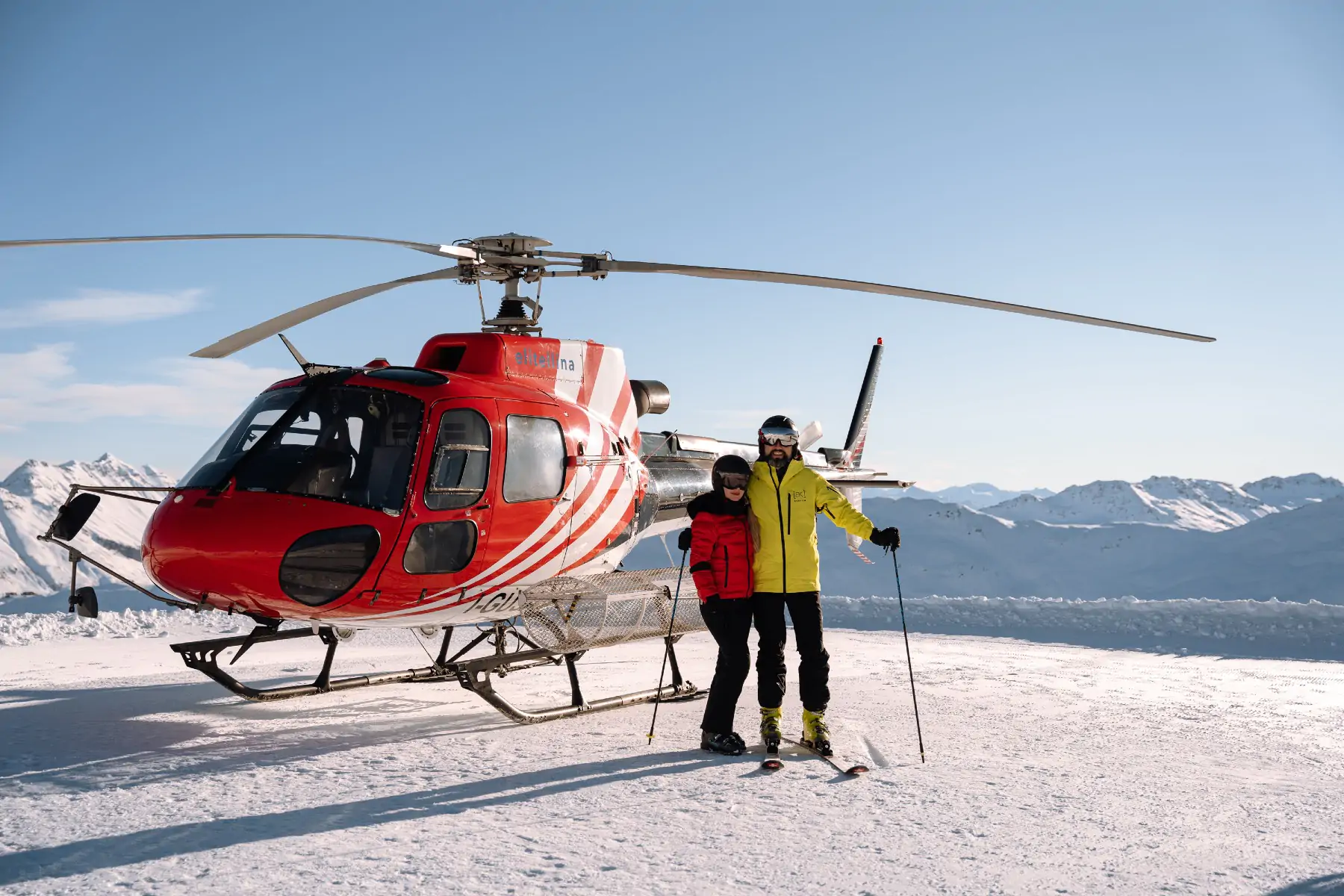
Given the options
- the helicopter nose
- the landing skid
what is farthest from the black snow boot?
the helicopter nose

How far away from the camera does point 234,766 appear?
17.6 ft

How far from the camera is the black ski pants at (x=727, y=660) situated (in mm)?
5871

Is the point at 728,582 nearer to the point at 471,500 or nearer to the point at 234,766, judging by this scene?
the point at 471,500

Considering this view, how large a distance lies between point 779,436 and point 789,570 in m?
0.80

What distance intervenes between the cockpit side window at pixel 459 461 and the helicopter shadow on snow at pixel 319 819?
1.79m

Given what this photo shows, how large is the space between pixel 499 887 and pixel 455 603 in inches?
123

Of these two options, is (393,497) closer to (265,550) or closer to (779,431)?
(265,550)

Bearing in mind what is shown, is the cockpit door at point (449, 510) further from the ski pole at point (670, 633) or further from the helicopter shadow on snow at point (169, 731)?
the ski pole at point (670, 633)

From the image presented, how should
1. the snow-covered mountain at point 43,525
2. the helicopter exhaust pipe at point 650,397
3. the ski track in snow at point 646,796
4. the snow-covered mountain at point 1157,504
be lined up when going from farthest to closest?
the snow-covered mountain at point 43,525
the snow-covered mountain at point 1157,504
the helicopter exhaust pipe at point 650,397
the ski track in snow at point 646,796

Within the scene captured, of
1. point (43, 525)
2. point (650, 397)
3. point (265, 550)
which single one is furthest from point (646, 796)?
point (43, 525)

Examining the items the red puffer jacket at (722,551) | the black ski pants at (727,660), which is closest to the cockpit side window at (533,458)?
Answer: the red puffer jacket at (722,551)

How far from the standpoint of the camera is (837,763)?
5.59 meters

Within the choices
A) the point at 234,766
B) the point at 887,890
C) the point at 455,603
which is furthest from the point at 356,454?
the point at 887,890

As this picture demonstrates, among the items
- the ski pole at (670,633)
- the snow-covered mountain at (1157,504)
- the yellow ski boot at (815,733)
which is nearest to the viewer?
the yellow ski boot at (815,733)
